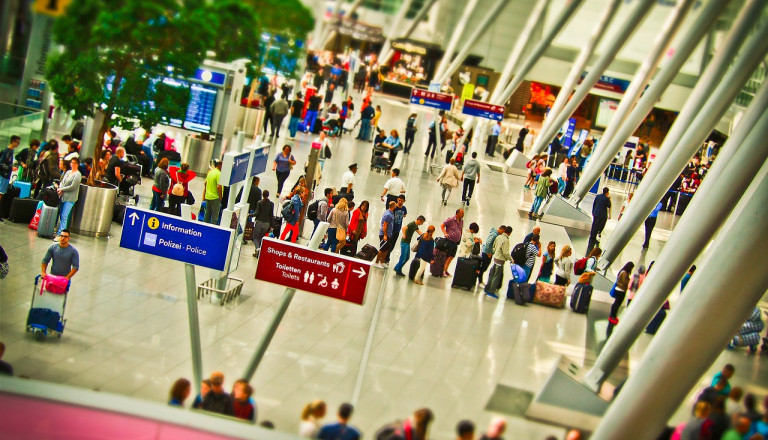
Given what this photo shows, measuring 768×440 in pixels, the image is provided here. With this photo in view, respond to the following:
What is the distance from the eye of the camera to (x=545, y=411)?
504 inches

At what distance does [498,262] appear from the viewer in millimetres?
18875

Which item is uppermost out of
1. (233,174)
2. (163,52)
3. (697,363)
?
(163,52)

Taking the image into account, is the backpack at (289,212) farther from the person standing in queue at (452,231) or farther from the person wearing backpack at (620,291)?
the person wearing backpack at (620,291)

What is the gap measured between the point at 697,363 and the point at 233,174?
7338mm

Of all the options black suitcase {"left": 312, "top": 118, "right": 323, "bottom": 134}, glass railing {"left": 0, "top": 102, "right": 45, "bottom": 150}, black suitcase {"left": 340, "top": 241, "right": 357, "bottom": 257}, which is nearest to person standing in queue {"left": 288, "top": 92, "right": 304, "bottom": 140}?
black suitcase {"left": 312, "top": 118, "right": 323, "bottom": 134}

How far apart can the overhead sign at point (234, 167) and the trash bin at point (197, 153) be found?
8570 millimetres

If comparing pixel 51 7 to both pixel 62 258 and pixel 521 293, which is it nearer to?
pixel 62 258

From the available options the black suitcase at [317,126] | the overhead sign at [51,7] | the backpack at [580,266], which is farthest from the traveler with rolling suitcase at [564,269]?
the black suitcase at [317,126]

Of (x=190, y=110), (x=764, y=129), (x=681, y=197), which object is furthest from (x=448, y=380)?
(x=681, y=197)

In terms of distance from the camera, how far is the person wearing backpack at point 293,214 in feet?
62.0

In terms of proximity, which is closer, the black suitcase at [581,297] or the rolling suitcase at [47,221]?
the rolling suitcase at [47,221]

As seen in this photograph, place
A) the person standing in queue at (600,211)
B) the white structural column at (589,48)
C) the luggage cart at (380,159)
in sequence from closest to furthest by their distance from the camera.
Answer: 1. the person standing in queue at (600,211)
2. the luggage cart at (380,159)
3. the white structural column at (589,48)

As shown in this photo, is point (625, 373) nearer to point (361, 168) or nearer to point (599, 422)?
point (599, 422)

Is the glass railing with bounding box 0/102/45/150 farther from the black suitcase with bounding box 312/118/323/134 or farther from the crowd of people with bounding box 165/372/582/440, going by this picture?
the crowd of people with bounding box 165/372/582/440
